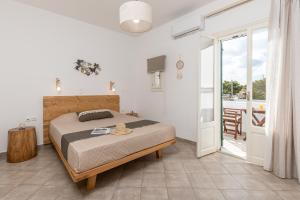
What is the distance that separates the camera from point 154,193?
76.5 inches

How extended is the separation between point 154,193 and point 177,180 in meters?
0.43

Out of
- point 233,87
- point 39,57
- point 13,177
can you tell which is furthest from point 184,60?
point 13,177

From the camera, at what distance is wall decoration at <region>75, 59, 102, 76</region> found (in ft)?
13.1

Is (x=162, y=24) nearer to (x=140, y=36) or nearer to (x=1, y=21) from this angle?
(x=140, y=36)

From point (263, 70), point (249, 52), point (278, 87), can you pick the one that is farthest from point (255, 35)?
point (278, 87)

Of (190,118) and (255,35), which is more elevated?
(255,35)

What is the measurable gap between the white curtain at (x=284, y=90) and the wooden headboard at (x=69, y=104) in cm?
370

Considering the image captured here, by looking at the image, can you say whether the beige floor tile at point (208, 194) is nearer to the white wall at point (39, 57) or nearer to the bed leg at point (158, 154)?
the bed leg at point (158, 154)

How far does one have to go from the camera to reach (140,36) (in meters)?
5.11

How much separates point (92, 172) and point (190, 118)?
2.50m

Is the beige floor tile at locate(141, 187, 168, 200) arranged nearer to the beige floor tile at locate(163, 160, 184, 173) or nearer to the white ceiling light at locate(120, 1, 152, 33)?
the beige floor tile at locate(163, 160, 184, 173)

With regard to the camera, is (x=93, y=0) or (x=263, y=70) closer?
(x=263, y=70)

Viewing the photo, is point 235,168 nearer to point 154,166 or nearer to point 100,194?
point 154,166

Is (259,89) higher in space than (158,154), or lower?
higher
